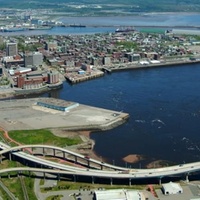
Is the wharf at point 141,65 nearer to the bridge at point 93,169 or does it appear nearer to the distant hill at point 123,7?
the bridge at point 93,169

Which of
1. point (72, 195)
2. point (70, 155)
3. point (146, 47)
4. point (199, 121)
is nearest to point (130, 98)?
point (199, 121)

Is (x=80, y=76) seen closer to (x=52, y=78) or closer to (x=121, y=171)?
(x=52, y=78)

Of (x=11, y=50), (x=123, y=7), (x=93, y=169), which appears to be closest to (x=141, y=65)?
(x=11, y=50)

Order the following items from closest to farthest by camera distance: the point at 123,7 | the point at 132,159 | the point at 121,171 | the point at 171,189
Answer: the point at 171,189, the point at 121,171, the point at 132,159, the point at 123,7

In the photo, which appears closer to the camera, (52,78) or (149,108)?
(149,108)

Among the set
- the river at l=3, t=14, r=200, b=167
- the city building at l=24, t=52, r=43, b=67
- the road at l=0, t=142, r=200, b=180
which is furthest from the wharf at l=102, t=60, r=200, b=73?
the road at l=0, t=142, r=200, b=180
